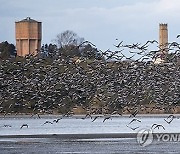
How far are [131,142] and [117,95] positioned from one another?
2.10 m

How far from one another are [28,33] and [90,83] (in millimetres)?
5711

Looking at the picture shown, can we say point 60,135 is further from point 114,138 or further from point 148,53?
point 148,53

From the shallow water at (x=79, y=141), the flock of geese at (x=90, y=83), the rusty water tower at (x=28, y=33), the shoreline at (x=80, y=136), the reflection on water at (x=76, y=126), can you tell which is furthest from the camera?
the reflection on water at (x=76, y=126)

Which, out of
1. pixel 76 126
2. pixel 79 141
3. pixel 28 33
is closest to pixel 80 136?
pixel 79 141

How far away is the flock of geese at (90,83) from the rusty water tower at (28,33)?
1.74m

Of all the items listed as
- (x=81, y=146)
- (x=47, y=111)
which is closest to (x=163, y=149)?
(x=81, y=146)

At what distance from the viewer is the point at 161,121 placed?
59.8 meters

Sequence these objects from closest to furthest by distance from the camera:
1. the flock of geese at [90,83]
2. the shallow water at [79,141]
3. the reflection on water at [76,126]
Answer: the shallow water at [79,141] < the flock of geese at [90,83] < the reflection on water at [76,126]

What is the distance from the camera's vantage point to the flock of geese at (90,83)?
4253 centimetres

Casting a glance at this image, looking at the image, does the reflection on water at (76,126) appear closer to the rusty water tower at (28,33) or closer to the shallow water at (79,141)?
the shallow water at (79,141)

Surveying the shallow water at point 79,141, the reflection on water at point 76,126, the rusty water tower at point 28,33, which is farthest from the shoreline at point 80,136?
the rusty water tower at point 28,33

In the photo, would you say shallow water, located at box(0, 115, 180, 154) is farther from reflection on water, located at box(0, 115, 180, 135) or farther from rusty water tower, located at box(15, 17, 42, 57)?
rusty water tower, located at box(15, 17, 42, 57)

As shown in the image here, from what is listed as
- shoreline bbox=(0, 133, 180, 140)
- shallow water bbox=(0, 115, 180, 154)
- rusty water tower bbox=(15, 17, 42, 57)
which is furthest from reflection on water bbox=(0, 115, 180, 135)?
rusty water tower bbox=(15, 17, 42, 57)

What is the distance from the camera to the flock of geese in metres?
42.5
